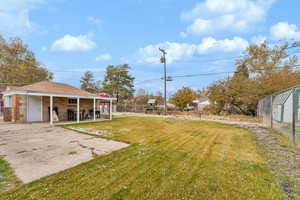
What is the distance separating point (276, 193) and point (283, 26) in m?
19.1

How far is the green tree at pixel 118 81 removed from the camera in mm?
29231

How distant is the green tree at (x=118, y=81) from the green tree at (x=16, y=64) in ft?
38.5

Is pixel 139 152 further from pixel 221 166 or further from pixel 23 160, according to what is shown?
pixel 23 160

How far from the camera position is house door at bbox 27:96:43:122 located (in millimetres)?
9970

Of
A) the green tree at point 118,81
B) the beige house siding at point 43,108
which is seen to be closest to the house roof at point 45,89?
the beige house siding at point 43,108

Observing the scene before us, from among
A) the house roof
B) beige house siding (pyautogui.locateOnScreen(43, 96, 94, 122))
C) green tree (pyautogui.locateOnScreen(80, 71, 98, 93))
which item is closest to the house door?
beige house siding (pyautogui.locateOnScreen(43, 96, 94, 122))

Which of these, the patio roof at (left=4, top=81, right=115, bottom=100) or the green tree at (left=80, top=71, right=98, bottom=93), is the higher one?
the green tree at (left=80, top=71, right=98, bottom=93)

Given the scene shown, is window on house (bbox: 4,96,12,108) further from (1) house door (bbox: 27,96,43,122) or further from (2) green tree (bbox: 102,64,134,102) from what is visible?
(2) green tree (bbox: 102,64,134,102)

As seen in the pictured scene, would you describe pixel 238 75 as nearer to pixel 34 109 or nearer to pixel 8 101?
pixel 34 109

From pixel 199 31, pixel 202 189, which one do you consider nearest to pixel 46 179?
pixel 202 189

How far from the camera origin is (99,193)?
7.44 ft

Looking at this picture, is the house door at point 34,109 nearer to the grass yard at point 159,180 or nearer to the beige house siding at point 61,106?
the beige house siding at point 61,106

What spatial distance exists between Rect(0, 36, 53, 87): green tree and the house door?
14.5 metres

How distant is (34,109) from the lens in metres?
10.2
